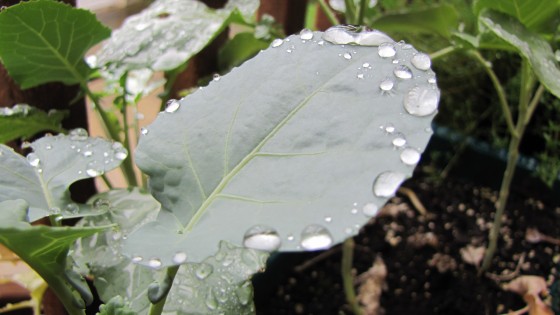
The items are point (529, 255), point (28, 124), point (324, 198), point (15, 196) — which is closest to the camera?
point (324, 198)

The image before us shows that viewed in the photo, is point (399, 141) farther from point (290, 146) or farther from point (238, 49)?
point (238, 49)

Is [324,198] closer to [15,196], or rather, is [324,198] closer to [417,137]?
[417,137]

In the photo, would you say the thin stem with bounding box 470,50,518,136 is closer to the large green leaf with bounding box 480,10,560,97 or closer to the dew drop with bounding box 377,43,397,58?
the large green leaf with bounding box 480,10,560,97

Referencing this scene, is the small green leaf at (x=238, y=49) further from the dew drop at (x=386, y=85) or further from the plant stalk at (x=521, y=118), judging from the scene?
the dew drop at (x=386, y=85)

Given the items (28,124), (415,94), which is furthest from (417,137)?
(28,124)

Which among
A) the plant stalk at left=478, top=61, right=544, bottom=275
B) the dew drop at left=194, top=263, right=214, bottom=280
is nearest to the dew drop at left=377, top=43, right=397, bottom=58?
the dew drop at left=194, top=263, right=214, bottom=280

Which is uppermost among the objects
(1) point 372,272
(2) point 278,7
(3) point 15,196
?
(3) point 15,196
